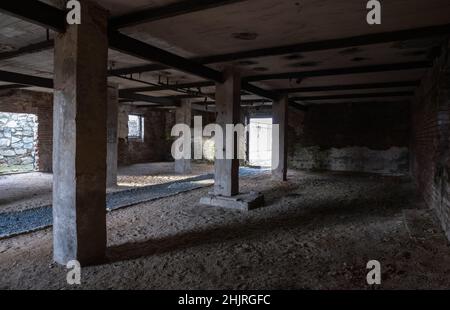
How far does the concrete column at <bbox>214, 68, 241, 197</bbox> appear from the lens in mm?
6035

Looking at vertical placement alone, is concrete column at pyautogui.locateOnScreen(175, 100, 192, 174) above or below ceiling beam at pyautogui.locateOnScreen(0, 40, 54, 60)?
below

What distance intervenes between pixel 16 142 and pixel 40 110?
2416 millimetres

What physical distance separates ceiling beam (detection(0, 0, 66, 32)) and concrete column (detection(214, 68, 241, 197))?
11.3 ft

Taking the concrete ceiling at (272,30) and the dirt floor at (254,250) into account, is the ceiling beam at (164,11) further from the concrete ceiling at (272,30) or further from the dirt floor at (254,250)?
the dirt floor at (254,250)

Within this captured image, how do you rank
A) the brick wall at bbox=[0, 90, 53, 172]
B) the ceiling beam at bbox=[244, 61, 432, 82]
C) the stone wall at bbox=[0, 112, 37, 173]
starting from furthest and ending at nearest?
the stone wall at bbox=[0, 112, 37, 173] < the brick wall at bbox=[0, 90, 53, 172] < the ceiling beam at bbox=[244, 61, 432, 82]

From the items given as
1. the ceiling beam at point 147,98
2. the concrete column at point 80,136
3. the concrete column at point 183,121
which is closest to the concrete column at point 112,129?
the ceiling beam at point 147,98

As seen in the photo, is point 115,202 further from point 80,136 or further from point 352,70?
point 352,70

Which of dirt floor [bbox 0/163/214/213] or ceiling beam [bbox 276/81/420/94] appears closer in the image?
dirt floor [bbox 0/163/214/213]

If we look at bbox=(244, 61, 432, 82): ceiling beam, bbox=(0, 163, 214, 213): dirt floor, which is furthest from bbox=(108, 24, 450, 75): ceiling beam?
bbox=(0, 163, 214, 213): dirt floor

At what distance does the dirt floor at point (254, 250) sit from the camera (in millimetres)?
2863

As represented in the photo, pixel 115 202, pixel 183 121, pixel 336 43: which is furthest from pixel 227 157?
pixel 183 121

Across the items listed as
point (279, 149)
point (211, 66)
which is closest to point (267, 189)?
point (279, 149)

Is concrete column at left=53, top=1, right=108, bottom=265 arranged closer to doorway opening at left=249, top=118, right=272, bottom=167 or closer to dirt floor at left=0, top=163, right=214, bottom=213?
dirt floor at left=0, top=163, right=214, bottom=213

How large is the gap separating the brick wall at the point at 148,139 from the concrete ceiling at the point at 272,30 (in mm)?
7521
